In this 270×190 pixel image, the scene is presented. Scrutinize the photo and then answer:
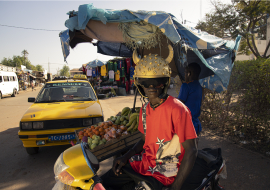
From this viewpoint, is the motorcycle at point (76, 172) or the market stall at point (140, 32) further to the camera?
the market stall at point (140, 32)

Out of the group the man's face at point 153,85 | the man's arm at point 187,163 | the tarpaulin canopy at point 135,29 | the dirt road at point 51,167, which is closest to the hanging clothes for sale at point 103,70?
the dirt road at point 51,167

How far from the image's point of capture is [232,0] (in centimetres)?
1185

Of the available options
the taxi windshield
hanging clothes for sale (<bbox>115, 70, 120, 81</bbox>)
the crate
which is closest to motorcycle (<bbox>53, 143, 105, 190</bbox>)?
the crate

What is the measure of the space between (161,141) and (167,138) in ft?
0.24

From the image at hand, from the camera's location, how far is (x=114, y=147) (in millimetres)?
2967

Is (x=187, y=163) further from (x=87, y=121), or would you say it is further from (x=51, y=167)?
(x=51, y=167)

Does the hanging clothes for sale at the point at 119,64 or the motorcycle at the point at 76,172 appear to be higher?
the hanging clothes for sale at the point at 119,64

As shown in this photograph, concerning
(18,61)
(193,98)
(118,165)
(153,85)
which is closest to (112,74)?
(193,98)

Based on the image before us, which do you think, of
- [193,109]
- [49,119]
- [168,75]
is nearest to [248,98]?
[193,109]

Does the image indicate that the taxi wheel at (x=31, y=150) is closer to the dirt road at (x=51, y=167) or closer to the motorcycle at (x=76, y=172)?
the dirt road at (x=51, y=167)

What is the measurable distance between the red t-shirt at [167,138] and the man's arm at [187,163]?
5 cm

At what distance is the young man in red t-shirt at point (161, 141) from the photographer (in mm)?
1427

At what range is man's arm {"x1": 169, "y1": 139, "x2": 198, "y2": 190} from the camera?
1.39 metres

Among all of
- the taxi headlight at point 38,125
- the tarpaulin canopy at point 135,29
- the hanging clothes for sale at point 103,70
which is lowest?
the taxi headlight at point 38,125
